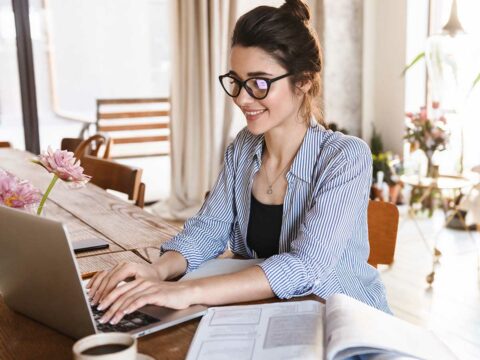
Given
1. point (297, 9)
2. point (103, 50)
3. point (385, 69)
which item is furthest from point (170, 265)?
point (103, 50)

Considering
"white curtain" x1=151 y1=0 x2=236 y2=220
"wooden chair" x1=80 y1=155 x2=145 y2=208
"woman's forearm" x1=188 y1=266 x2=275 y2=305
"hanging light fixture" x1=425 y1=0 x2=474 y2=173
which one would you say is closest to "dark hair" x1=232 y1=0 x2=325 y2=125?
"woman's forearm" x1=188 y1=266 x2=275 y2=305

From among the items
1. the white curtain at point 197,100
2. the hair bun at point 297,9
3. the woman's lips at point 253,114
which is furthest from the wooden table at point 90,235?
the white curtain at point 197,100

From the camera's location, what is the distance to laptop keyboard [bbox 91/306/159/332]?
0.87 metres

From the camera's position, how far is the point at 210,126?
4.32m

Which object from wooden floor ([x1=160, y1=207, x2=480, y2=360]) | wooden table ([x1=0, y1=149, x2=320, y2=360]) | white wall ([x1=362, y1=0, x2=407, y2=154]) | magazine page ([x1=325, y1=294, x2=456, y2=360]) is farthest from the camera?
white wall ([x1=362, y1=0, x2=407, y2=154])

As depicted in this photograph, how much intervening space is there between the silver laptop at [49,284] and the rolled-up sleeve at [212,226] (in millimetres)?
345

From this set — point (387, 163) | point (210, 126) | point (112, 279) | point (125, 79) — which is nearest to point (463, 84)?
point (387, 163)

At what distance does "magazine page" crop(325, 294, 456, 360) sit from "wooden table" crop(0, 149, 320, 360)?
0.72 feet

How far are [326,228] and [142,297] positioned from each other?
1.35ft

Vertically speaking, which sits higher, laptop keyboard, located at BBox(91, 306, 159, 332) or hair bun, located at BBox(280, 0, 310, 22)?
hair bun, located at BBox(280, 0, 310, 22)

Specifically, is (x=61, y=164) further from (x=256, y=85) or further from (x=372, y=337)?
(x=372, y=337)

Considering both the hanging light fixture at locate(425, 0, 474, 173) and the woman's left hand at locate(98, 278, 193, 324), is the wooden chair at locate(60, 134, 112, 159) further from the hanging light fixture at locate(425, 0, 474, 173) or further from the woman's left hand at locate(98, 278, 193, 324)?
the hanging light fixture at locate(425, 0, 474, 173)

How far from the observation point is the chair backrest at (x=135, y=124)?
18.5ft

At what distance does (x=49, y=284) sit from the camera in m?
0.80
